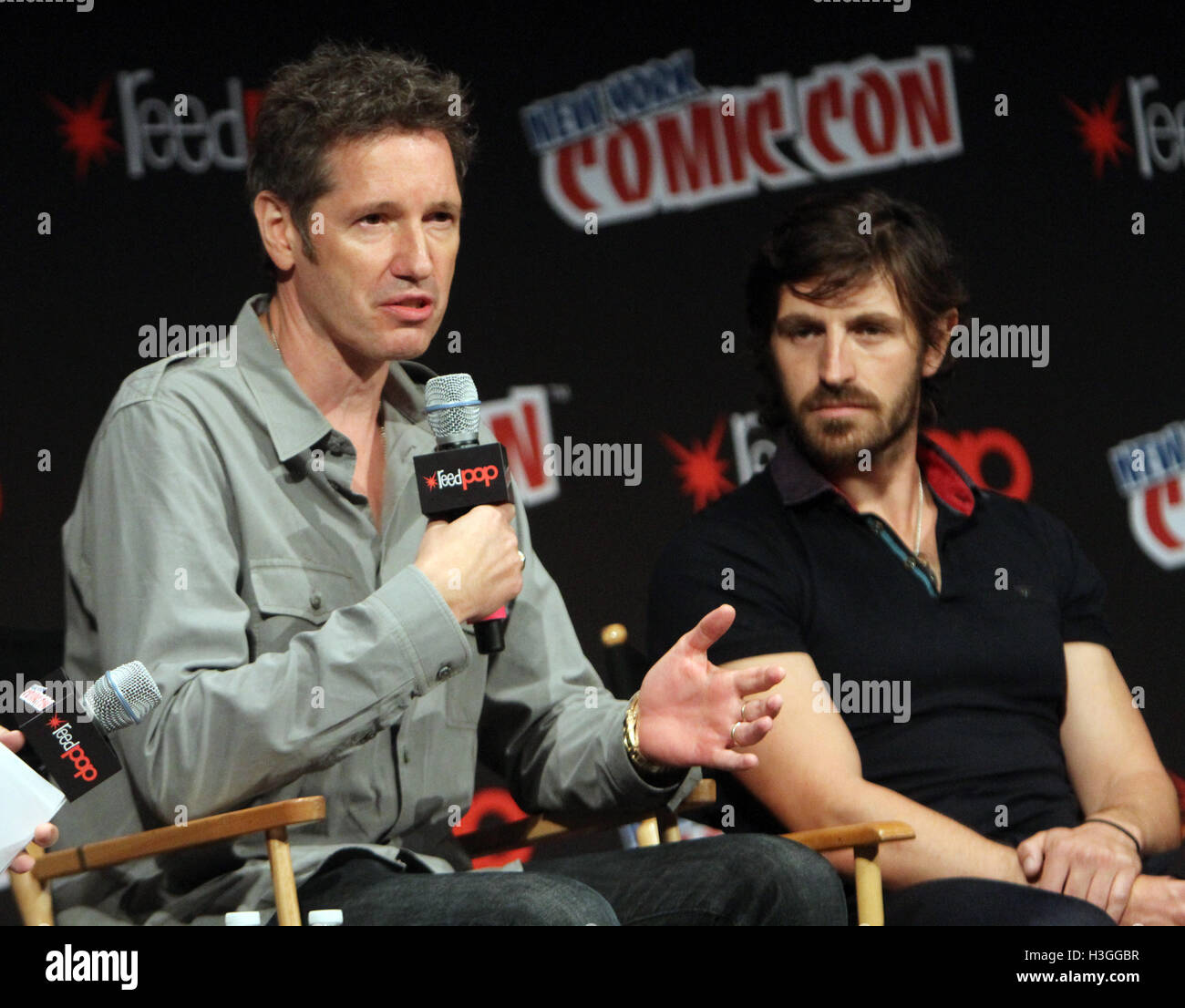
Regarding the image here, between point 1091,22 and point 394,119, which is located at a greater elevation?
point 1091,22

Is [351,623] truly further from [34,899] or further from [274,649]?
[34,899]

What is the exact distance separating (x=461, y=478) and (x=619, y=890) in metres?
0.62

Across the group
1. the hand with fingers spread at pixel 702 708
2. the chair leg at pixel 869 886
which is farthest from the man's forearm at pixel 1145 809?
the hand with fingers spread at pixel 702 708

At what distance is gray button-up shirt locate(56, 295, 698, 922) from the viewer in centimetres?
201

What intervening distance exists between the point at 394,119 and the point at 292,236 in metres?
0.23

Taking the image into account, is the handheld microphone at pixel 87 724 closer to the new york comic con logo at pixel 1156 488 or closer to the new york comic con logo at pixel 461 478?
the new york comic con logo at pixel 461 478

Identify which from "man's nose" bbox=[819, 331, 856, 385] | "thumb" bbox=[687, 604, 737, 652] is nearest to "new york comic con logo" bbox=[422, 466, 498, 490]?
"thumb" bbox=[687, 604, 737, 652]

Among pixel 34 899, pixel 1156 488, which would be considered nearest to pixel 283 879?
pixel 34 899

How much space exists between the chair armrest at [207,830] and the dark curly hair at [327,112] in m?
0.83

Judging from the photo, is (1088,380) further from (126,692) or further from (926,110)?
(126,692)

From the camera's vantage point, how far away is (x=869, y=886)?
236 centimetres

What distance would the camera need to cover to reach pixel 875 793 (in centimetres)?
255

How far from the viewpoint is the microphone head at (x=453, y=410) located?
215cm

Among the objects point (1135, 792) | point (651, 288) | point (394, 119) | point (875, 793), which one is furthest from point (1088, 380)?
point (394, 119)
